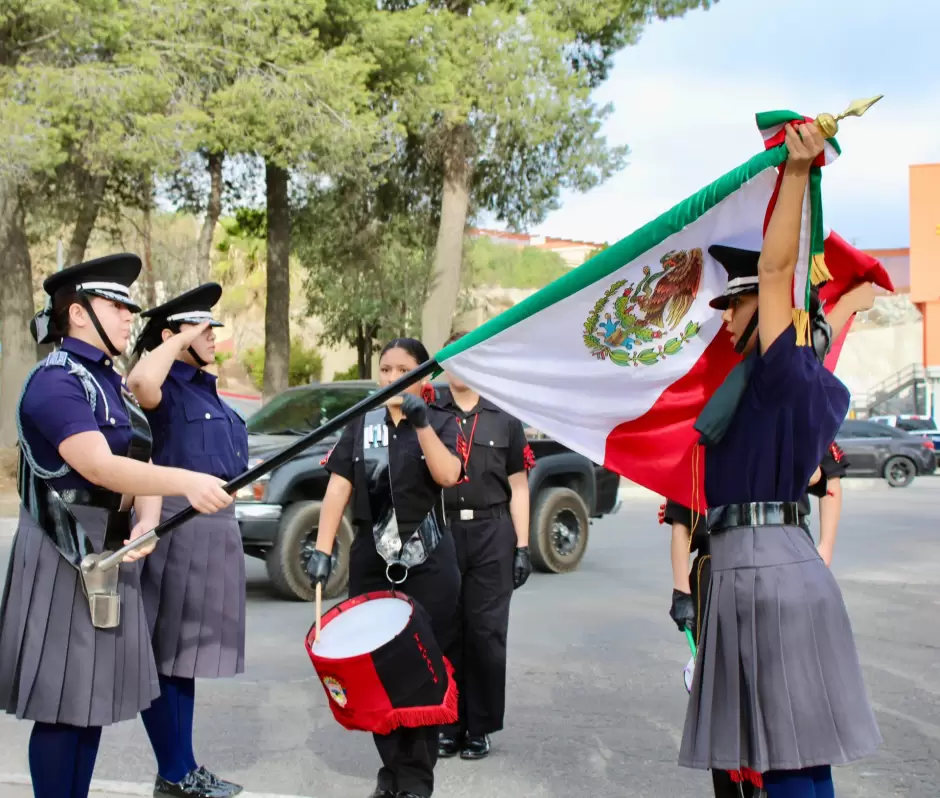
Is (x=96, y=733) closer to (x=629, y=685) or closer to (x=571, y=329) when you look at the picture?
(x=571, y=329)

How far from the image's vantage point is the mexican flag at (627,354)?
3.82 meters

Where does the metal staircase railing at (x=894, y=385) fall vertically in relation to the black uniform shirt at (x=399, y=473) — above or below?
below

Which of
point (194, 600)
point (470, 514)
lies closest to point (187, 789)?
point (194, 600)

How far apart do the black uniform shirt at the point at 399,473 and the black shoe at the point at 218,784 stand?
1.20 meters

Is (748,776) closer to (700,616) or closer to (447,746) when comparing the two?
(700,616)

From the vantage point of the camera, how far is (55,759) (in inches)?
159

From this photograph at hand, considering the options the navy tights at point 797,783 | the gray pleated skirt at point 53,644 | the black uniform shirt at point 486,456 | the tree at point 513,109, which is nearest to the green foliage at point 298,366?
the tree at point 513,109

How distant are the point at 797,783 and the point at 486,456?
315 centimetres

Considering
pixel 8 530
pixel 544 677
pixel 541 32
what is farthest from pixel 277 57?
pixel 544 677

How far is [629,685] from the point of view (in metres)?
7.32

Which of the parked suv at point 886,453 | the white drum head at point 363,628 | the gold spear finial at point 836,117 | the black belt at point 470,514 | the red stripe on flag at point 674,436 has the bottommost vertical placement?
the parked suv at point 886,453

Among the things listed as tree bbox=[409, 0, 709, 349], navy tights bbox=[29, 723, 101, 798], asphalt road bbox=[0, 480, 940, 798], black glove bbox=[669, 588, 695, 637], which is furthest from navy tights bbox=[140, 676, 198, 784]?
tree bbox=[409, 0, 709, 349]

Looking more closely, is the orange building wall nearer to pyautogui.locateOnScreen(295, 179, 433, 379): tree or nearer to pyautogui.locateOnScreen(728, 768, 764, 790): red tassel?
pyautogui.locateOnScreen(295, 179, 433, 379): tree

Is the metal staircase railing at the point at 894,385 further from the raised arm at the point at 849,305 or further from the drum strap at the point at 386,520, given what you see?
the raised arm at the point at 849,305
